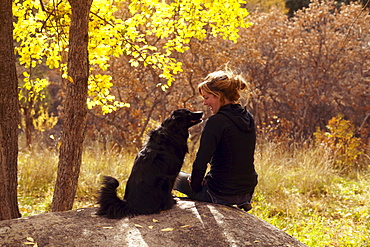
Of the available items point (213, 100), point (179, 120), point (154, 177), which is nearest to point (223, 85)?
point (213, 100)

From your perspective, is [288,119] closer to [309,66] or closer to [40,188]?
[309,66]

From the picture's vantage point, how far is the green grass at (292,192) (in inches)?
204

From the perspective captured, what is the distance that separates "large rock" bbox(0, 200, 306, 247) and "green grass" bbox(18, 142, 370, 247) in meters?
1.88

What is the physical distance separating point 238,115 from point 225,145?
0.89 feet

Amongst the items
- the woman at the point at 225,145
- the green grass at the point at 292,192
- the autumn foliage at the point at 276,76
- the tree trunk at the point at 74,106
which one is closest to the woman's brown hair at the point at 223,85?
the woman at the point at 225,145

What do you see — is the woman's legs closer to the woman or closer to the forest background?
the woman

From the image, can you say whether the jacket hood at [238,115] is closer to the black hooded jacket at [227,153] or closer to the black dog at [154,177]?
the black hooded jacket at [227,153]

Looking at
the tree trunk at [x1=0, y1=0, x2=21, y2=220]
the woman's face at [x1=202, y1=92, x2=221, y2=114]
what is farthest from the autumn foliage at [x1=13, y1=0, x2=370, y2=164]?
the woman's face at [x1=202, y1=92, x2=221, y2=114]

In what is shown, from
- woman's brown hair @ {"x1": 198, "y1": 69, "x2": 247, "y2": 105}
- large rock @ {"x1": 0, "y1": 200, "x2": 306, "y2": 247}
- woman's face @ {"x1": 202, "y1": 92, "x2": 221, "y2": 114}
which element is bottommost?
large rock @ {"x1": 0, "y1": 200, "x2": 306, "y2": 247}

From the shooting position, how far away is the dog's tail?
3111mm

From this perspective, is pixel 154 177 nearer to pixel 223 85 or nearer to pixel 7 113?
pixel 223 85

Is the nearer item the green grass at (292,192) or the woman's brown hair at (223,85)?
the woman's brown hair at (223,85)

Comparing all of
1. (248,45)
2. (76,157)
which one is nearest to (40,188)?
(76,157)

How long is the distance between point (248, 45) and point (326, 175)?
168 inches
